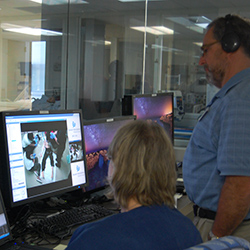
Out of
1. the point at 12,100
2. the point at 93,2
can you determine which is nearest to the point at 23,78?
the point at 12,100

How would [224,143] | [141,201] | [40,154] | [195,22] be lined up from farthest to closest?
[195,22]
[40,154]
[224,143]
[141,201]

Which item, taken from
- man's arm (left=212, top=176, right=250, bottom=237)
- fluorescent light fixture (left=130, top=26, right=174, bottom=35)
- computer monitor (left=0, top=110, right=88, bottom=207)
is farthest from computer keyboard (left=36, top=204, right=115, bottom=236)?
fluorescent light fixture (left=130, top=26, right=174, bottom=35)

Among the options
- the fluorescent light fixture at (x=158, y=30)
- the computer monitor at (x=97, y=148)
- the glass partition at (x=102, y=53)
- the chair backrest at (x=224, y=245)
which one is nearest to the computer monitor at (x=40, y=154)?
the computer monitor at (x=97, y=148)

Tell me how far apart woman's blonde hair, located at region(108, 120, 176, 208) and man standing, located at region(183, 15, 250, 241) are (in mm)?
498

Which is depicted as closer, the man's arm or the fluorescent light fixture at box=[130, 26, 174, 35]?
the man's arm

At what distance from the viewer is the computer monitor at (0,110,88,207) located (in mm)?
1604

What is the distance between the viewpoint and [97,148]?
2191mm

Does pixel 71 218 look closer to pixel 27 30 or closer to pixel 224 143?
pixel 224 143

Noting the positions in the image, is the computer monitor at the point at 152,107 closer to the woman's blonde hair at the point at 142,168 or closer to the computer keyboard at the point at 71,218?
the computer keyboard at the point at 71,218

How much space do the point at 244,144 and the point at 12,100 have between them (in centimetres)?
293

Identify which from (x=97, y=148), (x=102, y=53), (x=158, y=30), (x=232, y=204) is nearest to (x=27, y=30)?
(x=102, y=53)

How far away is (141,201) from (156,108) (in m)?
1.79

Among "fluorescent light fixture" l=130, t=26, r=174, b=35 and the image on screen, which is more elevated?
"fluorescent light fixture" l=130, t=26, r=174, b=35

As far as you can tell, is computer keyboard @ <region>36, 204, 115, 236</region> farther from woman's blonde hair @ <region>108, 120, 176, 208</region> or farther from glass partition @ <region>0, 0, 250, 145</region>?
glass partition @ <region>0, 0, 250, 145</region>
